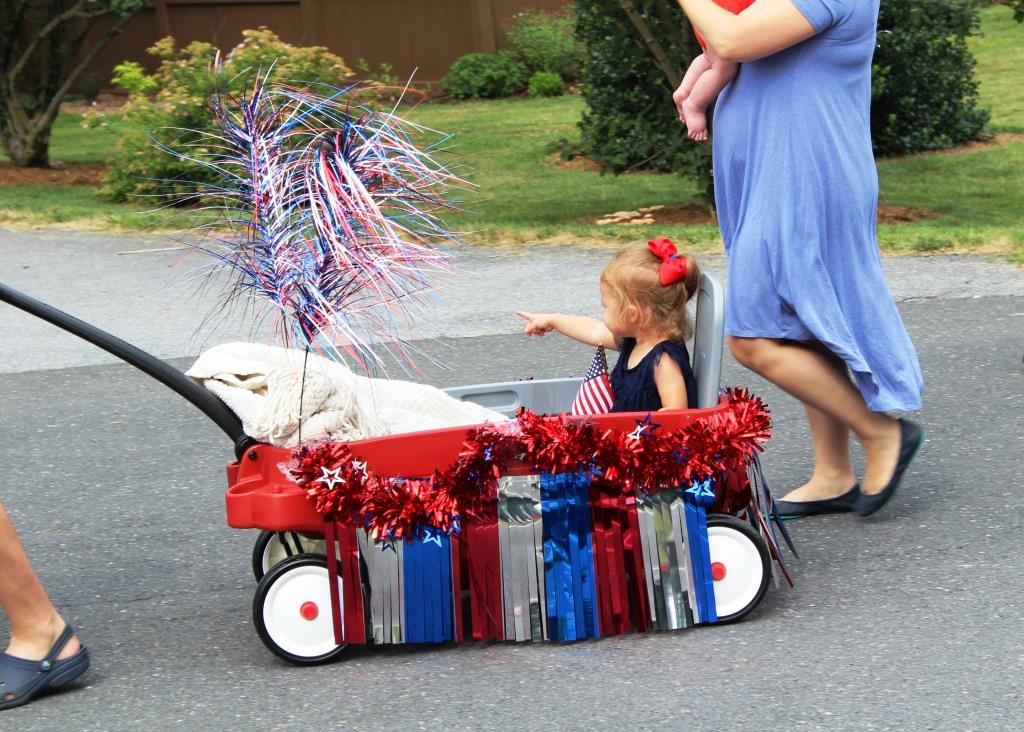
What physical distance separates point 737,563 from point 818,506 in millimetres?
876

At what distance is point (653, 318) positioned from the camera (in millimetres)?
3568

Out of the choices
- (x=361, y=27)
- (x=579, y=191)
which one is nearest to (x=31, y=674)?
(x=579, y=191)

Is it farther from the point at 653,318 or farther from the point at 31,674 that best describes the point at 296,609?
the point at 653,318

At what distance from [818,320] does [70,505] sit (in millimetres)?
2595

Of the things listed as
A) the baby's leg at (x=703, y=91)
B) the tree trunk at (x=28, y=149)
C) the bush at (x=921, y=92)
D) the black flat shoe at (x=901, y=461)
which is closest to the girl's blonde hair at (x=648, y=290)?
the baby's leg at (x=703, y=91)

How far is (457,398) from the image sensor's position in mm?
4012

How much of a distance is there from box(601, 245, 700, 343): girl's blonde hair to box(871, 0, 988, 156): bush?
366 inches

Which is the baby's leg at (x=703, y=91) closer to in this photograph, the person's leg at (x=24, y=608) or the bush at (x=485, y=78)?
the person's leg at (x=24, y=608)

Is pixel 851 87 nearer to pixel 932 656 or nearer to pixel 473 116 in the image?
pixel 932 656

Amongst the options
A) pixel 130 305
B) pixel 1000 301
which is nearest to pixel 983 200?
pixel 1000 301

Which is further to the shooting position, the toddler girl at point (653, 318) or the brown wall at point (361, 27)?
the brown wall at point (361, 27)

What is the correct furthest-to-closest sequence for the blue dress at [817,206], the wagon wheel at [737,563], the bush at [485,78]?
1. the bush at [485,78]
2. the blue dress at [817,206]
3. the wagon wheel at [737,563]

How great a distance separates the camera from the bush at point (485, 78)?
64.4 feet

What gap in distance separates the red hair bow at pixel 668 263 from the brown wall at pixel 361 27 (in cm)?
1794
